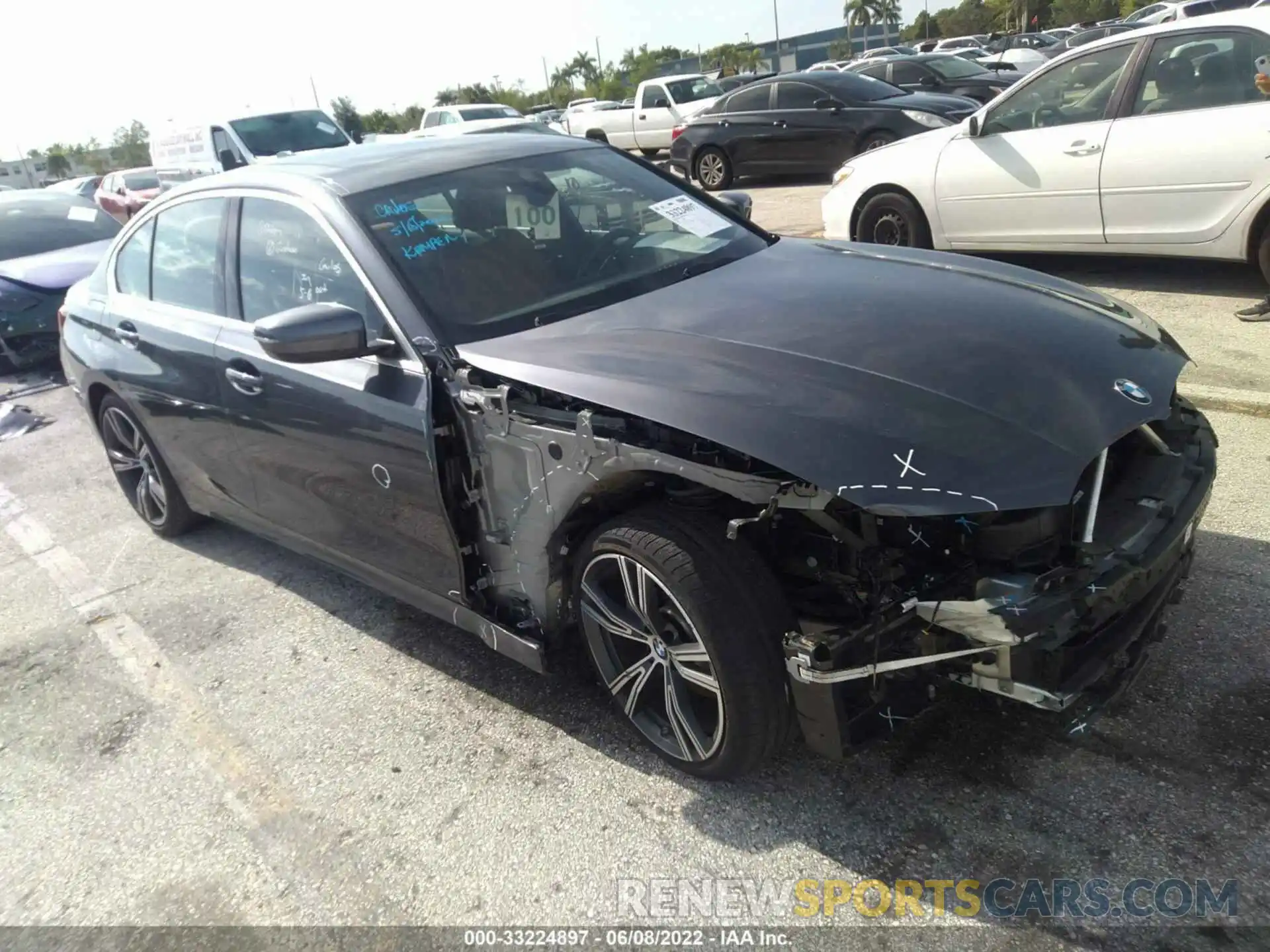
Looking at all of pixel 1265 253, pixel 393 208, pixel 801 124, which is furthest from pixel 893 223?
pixel 801 124

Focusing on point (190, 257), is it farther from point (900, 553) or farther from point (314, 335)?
point (900, 553)

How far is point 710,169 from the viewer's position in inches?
546

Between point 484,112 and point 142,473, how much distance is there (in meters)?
15.9

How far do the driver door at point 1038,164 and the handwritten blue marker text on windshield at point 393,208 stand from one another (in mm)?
4763

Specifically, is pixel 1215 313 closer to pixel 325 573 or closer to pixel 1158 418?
pixel 1158 418

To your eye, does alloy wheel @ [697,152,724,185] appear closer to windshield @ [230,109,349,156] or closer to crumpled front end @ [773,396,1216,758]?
windshield @ [230,109,349,156]

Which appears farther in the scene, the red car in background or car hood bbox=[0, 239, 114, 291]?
the red car in background

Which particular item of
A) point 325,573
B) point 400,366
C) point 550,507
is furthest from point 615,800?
point 325,573

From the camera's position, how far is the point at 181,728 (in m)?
3.39

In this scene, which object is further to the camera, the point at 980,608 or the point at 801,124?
the point at 801,124

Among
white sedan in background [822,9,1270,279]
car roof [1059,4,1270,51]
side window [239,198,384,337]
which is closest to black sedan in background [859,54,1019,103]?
white sedan in background [822,9,1270,279]

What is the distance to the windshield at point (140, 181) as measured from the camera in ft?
57.3

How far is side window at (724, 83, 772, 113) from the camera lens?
42.8 ft

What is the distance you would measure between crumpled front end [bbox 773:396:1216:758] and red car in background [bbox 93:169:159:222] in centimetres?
1694
